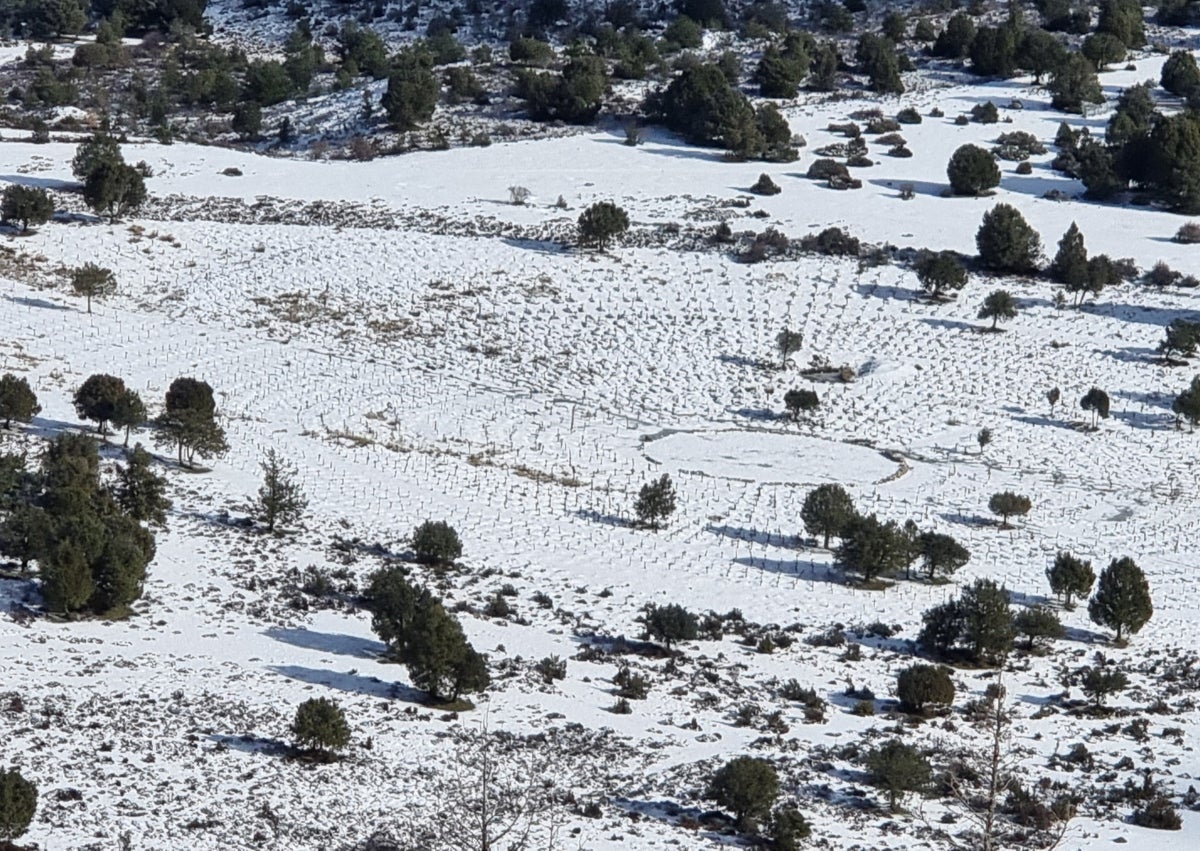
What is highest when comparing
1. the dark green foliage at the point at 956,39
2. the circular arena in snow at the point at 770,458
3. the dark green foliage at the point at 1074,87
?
the dark green foliage at the point at 956,39

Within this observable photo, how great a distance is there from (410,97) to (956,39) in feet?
109

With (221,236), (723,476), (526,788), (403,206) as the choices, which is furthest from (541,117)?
(526,788)

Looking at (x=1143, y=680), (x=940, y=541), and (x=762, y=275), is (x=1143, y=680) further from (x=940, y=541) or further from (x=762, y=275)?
(x=762, y=275)

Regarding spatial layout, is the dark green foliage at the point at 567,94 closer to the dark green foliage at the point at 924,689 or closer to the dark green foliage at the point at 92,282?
the dark green foliage at the point at 92,282

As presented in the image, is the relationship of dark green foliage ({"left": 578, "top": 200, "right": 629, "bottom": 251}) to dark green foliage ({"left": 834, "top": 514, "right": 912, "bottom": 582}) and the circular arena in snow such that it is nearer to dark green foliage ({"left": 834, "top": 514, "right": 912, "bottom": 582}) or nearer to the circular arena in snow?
Answer: the circular arena in snow

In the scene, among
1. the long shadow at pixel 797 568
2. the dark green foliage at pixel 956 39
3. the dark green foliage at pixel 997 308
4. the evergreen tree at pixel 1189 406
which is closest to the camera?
the long shadow at pixel 797 568

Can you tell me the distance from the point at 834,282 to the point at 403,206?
64.4 feet

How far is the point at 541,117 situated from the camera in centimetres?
9900

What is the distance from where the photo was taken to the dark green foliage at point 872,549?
49.8 m

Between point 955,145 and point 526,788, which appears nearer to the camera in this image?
point 526,788

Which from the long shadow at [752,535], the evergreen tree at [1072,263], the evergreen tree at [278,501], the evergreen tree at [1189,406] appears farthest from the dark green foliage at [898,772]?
the evergreen tree at [1072,263]

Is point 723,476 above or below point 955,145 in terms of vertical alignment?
below

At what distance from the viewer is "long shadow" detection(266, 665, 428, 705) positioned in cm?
4109

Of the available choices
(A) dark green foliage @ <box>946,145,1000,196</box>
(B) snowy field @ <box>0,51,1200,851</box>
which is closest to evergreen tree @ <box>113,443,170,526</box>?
(B) snowy field @ <box>0,51,1200,851</box>
